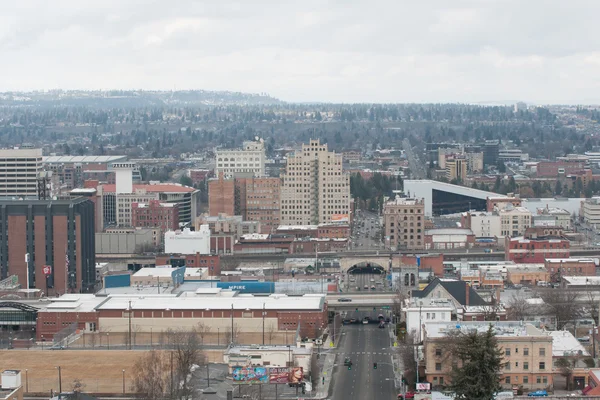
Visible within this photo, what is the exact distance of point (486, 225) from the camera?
67875 millimetres

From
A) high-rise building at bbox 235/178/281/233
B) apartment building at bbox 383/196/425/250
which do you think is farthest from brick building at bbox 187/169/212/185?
apartment building at bbox 383/196/425/250

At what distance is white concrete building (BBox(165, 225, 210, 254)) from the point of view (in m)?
60.8

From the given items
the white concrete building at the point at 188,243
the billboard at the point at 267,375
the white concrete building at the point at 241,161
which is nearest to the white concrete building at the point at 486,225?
the white concrete building at the point at 188,243

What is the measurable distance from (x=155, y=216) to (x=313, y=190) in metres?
7.47

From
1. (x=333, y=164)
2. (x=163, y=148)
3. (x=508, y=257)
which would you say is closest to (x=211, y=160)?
(x=163, y=148)

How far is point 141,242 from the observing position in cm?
6556

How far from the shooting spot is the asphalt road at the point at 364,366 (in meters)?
34.9

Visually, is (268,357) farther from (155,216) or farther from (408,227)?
(155,216)

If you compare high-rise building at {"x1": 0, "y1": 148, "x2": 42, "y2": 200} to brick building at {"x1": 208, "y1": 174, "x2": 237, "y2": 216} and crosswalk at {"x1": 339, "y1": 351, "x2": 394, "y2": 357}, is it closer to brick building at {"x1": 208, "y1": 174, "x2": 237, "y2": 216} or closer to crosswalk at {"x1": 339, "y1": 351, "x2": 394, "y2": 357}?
brick building at {"x1": 208, "y1": 174, "x2": 237, "y2": 216}

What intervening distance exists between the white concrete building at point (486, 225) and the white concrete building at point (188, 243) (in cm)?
1330

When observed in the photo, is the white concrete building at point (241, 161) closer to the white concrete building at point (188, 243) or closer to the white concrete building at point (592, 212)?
the white concrete building at point (592, 212)

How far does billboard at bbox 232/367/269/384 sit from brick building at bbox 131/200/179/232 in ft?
110

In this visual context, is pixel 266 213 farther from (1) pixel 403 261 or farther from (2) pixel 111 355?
(2) pixel 111 355

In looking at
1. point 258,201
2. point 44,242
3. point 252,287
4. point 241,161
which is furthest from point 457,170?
point 252,287
